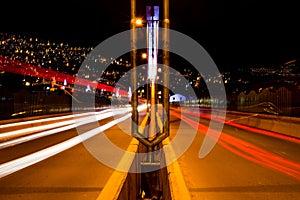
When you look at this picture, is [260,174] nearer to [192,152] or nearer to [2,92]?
[192,152]

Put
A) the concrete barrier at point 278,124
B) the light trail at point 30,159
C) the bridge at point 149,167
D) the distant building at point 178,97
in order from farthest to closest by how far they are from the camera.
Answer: the distant building at point 178,97, the concrete barrier at point 278,124, the light trail at point 30,159, the bridge at point 149,167

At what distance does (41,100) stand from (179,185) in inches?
1186

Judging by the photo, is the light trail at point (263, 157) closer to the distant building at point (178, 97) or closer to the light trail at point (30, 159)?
the light trail at point (30, 159)

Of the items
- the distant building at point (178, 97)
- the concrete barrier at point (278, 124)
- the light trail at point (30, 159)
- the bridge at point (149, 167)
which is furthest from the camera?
the distant building at point (178, 97)

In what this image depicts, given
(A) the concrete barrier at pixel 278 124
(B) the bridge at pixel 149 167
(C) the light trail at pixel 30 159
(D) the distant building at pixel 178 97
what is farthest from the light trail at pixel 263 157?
(D) the distant building at pixel 178 97

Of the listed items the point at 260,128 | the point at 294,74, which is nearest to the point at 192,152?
the point at 260,128

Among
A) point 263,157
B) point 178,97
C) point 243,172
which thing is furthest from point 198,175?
point 178,97

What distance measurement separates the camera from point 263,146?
1625 centimetres

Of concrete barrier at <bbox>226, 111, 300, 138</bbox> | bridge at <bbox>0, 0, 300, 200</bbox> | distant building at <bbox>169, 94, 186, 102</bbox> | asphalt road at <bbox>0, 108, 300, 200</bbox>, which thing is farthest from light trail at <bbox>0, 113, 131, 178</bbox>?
distant building at <bbox>169, 94, 186, 102</bbox>

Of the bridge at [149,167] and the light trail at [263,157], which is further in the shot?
the light trail at [263,157]

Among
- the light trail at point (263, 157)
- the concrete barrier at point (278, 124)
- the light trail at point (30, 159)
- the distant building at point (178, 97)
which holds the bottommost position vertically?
the light trail at point (263, 157)

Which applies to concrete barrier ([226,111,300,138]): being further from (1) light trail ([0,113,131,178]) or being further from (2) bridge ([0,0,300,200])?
(1) light trail ([0,113,131,178])

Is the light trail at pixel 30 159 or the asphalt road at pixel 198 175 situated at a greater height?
the light trail at pixel 30 159

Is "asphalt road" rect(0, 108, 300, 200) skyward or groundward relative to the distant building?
groundward
